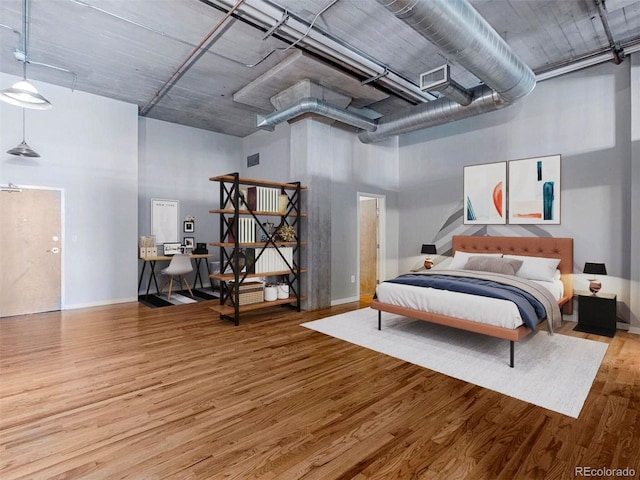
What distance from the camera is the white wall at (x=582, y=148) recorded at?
14.1ft

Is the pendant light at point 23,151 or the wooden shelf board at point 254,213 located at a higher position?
the pendant light at point 23,151

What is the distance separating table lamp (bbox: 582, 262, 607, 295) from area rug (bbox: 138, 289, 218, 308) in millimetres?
6035

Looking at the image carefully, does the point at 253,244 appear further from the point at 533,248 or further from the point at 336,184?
the point at 533,248

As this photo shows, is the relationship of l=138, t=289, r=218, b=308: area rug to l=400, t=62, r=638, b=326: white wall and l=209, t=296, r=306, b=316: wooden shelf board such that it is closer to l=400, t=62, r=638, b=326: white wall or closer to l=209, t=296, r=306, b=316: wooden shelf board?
l=209, t=296, r=306, b=316: wooden shelf board

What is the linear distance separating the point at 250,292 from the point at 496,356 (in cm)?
328

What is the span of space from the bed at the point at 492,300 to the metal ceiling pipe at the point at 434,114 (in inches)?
81.6

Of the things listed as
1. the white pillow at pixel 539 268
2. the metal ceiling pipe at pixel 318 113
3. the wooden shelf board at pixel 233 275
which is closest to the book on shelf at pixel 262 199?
the wooden shelf board at pixel 233 275

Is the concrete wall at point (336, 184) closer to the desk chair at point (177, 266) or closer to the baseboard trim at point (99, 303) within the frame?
the desk chair at point (177, 266)

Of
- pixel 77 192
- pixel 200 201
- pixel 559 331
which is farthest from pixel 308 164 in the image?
pixel 559 331

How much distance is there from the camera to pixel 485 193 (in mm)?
5570

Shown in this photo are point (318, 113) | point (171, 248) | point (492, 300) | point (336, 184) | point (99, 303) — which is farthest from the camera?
point (171, 248)

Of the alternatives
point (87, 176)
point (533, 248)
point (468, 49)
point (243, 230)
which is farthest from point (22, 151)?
point (533, 248)

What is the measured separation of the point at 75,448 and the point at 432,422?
2274 millimetres

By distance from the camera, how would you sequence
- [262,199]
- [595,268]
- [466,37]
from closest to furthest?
1. [466,37]
2. [595,268]
3. [262,199]
